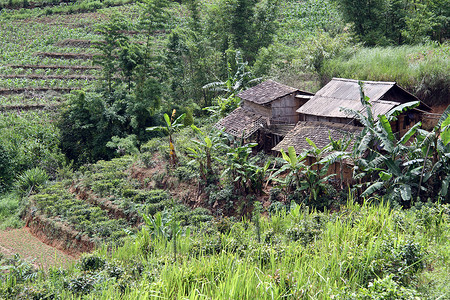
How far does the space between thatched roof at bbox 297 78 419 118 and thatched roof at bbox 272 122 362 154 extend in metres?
0.28

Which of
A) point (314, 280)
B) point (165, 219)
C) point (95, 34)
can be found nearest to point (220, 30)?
point (165, 219)

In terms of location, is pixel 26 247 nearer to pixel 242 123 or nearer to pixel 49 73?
pixel 242 123

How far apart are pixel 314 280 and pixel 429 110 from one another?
851cm

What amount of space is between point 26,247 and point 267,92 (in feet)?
27.1

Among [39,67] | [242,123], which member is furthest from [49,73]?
[242,123]

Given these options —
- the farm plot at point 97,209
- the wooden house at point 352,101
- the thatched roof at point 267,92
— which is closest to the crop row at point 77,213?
the farm plot at point 97,209

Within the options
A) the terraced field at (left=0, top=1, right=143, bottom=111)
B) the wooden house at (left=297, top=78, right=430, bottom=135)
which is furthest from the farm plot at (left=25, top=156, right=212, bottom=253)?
the terraced field at (left=0, top=1, right=143, bottom=111)

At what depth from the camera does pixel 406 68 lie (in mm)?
13102

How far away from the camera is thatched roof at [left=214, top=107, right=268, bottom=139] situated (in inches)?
480

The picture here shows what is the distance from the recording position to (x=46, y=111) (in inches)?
788

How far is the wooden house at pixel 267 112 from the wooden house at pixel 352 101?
3.14 ft

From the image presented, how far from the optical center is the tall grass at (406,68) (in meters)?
12.6

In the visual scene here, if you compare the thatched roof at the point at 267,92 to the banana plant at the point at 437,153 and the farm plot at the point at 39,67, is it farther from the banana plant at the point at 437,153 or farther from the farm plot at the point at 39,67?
the farm plot at the point at 39,67

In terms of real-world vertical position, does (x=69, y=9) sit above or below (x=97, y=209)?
above
